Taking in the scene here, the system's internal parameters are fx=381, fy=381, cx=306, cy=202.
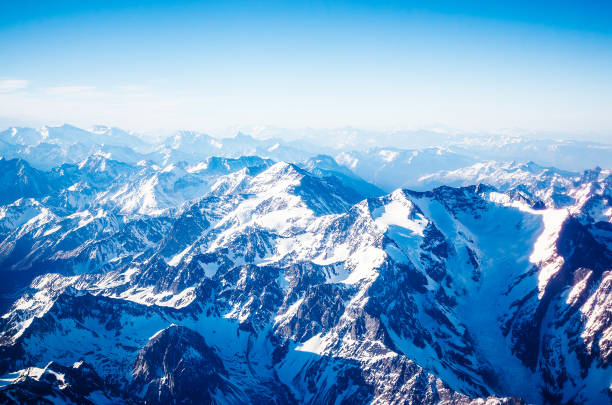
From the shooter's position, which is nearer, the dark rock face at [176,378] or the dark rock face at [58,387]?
the dark rock face at [58,387]

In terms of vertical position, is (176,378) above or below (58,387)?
below

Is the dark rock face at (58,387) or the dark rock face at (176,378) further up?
the dark rock face at (58,387)

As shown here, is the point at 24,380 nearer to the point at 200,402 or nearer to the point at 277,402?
the point at 200,402

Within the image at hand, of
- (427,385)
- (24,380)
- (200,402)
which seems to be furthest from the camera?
(200,402)

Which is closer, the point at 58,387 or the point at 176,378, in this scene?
the point at 58,387

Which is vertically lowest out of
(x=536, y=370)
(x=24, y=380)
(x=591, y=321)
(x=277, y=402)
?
(x=277, y=402)

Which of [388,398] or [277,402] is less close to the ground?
[388,398]

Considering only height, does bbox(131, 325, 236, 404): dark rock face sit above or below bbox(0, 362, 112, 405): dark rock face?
below

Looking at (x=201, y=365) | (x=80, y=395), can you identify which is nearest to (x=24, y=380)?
(x=80, y=395)

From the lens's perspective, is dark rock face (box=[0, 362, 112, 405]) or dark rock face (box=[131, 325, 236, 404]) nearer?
dark rock face (box=[0, 362, 112, 405])

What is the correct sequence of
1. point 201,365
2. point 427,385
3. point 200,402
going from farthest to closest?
point 201,365, point 200,402, point 427,385

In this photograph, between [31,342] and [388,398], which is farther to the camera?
[31,342]
